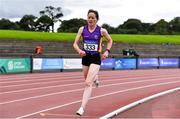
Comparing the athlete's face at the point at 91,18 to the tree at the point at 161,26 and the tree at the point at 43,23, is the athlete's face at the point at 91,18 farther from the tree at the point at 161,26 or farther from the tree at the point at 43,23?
the tree at the point at 161,26

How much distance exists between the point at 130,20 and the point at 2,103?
345ft

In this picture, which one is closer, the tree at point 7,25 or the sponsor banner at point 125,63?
the sponsor banner at point 125,63

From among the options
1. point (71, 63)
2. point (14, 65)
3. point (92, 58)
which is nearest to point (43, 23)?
point (71, 63)

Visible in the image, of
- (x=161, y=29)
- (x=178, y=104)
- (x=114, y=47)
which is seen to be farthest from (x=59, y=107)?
(x=161, y=29)

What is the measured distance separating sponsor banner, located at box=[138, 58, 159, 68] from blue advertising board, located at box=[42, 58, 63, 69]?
364 inches

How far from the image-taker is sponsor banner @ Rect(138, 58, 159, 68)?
41747mm

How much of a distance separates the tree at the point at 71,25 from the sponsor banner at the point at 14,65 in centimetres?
5891

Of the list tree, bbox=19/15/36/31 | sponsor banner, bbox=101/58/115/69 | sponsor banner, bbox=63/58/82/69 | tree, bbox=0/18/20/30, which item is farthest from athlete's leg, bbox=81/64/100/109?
tree, bbox=0/18/20/30

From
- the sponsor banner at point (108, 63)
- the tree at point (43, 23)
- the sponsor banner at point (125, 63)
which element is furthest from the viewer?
the tree at point (43, 23)

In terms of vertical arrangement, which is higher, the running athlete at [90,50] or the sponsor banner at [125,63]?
the running athlete at [90,50]

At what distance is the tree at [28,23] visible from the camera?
92.3 meters

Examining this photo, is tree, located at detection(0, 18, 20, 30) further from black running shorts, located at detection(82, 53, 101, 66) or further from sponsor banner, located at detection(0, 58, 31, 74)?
black running shorts, located at detection(82, 53, 101, 66)

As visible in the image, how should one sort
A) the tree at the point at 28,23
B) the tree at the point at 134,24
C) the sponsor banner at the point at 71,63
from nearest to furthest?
the sponsor banner at the point at 71,63 < the tree at the point at 28,23 < the tree at the point at 134,24

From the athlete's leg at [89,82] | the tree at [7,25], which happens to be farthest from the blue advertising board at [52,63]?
the tree at [7,25]
